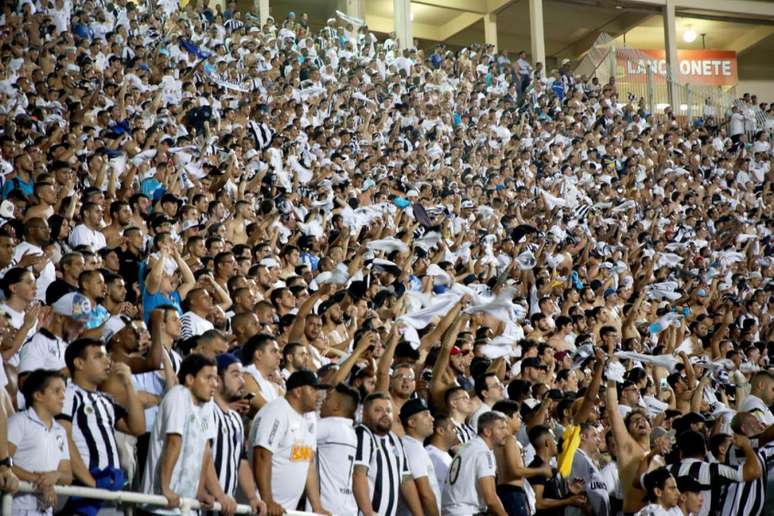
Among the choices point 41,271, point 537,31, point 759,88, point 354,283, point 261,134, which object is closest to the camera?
point 41,271

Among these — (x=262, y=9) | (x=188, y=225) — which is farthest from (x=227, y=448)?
(x=262, y=9)

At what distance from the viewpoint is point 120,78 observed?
14797mm

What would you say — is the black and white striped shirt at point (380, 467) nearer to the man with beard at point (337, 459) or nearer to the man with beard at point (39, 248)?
the man with beard at point (337, 459)

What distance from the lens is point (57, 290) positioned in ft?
22.5

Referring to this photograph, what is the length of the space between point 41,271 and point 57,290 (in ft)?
4.45

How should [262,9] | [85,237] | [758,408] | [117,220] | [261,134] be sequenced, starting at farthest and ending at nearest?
[262,9] < [261,134] < [117,220] < [85,237] < [758,408]

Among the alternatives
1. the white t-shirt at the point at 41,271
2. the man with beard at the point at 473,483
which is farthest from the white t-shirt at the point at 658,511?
the white t-shirt at the point at 41,271

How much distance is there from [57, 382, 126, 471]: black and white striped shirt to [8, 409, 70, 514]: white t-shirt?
21 centimetres

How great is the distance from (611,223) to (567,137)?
4.73m

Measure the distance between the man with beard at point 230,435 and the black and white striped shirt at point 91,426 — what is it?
0.50 metres

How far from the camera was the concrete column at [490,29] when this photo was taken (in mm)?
31072

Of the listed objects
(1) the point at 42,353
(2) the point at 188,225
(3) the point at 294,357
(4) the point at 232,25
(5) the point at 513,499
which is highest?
(4) the point at 232,25

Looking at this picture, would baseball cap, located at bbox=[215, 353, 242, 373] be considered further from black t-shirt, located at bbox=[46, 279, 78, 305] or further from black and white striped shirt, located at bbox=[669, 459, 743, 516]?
black and white striped shirt, located at bbox=[669, 459, 743, 516]

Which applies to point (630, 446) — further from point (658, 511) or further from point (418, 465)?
point (418, 465)
